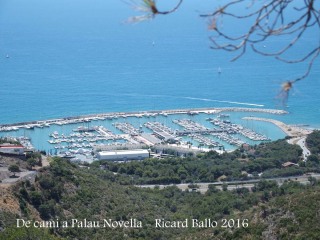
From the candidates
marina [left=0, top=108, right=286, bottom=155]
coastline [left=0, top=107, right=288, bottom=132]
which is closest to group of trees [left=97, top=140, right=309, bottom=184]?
marina [left=0, top=108, right=286, bottom=155]

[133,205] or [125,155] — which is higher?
[133,205]

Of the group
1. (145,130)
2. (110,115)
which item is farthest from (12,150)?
(110,115)

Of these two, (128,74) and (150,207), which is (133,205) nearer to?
(150,207)

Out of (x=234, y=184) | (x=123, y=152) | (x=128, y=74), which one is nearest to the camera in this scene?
(x=234, y=184)

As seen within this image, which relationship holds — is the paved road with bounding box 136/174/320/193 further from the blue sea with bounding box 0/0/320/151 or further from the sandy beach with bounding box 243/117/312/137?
the sandy beach with bounding box 243/117/312/137

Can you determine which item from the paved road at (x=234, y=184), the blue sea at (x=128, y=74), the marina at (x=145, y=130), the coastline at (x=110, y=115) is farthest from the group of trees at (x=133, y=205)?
the coastline at (x=110, y=115)

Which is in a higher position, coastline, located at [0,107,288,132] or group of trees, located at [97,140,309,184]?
coastline, located at [0,107,288,132]

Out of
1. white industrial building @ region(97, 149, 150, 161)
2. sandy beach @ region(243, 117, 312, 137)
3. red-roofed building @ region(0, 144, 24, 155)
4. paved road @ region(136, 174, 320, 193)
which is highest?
red-roofed building @ region(0, 144, 24, 155)

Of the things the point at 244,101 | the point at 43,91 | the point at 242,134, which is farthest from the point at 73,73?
the point at 242,134

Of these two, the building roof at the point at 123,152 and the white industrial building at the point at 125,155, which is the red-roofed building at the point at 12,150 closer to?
the white industrial building at the point at 125,155
